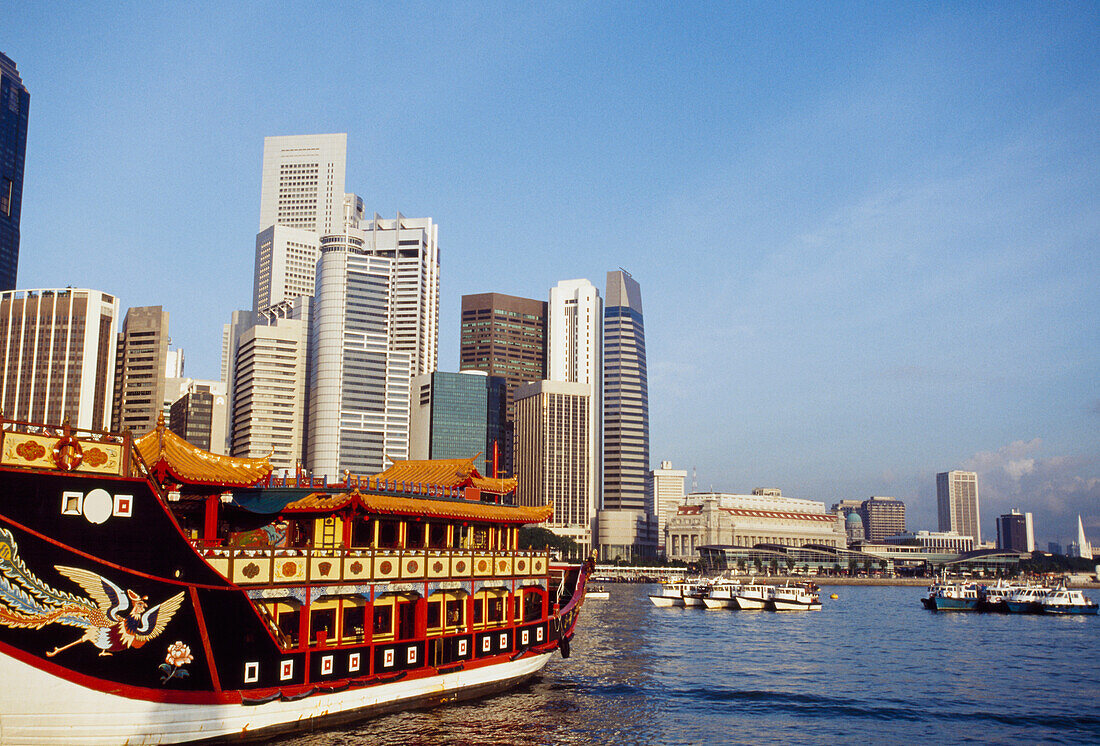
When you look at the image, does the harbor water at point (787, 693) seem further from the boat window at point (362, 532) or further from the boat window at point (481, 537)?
the boat window at point (481, 537)

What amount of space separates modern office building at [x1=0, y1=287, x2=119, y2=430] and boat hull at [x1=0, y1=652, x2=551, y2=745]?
169123 millimetres

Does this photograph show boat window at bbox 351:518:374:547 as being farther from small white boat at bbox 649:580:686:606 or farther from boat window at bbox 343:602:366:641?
small white boat at bbox 649:580:686:606

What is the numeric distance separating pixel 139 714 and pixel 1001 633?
77.0 meters

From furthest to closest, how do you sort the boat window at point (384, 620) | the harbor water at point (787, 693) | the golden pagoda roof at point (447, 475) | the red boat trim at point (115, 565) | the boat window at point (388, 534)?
the golden pagoda roof at point (447, 475)
the harbor water at point (787, 693)
the boat window at point (388, 534)
the boat window at point (384, 620)
the red boat trim at point (115, 565)

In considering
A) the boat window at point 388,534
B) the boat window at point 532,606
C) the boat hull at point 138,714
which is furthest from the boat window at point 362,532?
the boat window at point 532,606

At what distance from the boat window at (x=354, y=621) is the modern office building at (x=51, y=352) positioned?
167 metres

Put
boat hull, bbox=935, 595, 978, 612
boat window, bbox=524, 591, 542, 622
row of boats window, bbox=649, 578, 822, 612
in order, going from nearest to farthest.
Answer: boat window, bbox=524, 591, 542, 622, row of boats window, bbox=649, 578, 822, 612, boat hull, bbox=935, 595, 978, 612

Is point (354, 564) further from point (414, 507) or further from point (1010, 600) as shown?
point (1010, 600)

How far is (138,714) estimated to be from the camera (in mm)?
24219

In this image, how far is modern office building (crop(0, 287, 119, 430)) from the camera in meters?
180

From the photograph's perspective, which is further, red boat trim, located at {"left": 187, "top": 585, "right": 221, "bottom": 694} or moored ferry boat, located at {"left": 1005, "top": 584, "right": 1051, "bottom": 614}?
moored ferry boat, located at {"left": 1005, "top": 584, "right": 1051, "bottom": 614}

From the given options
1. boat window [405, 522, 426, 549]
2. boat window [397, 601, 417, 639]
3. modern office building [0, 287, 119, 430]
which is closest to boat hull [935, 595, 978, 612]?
boat window [405, 522, 426, 549]

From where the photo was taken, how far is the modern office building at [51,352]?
590 ft

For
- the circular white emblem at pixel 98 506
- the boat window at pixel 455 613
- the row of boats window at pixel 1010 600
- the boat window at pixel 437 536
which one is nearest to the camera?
the circular white emblem at pixel 98 506
